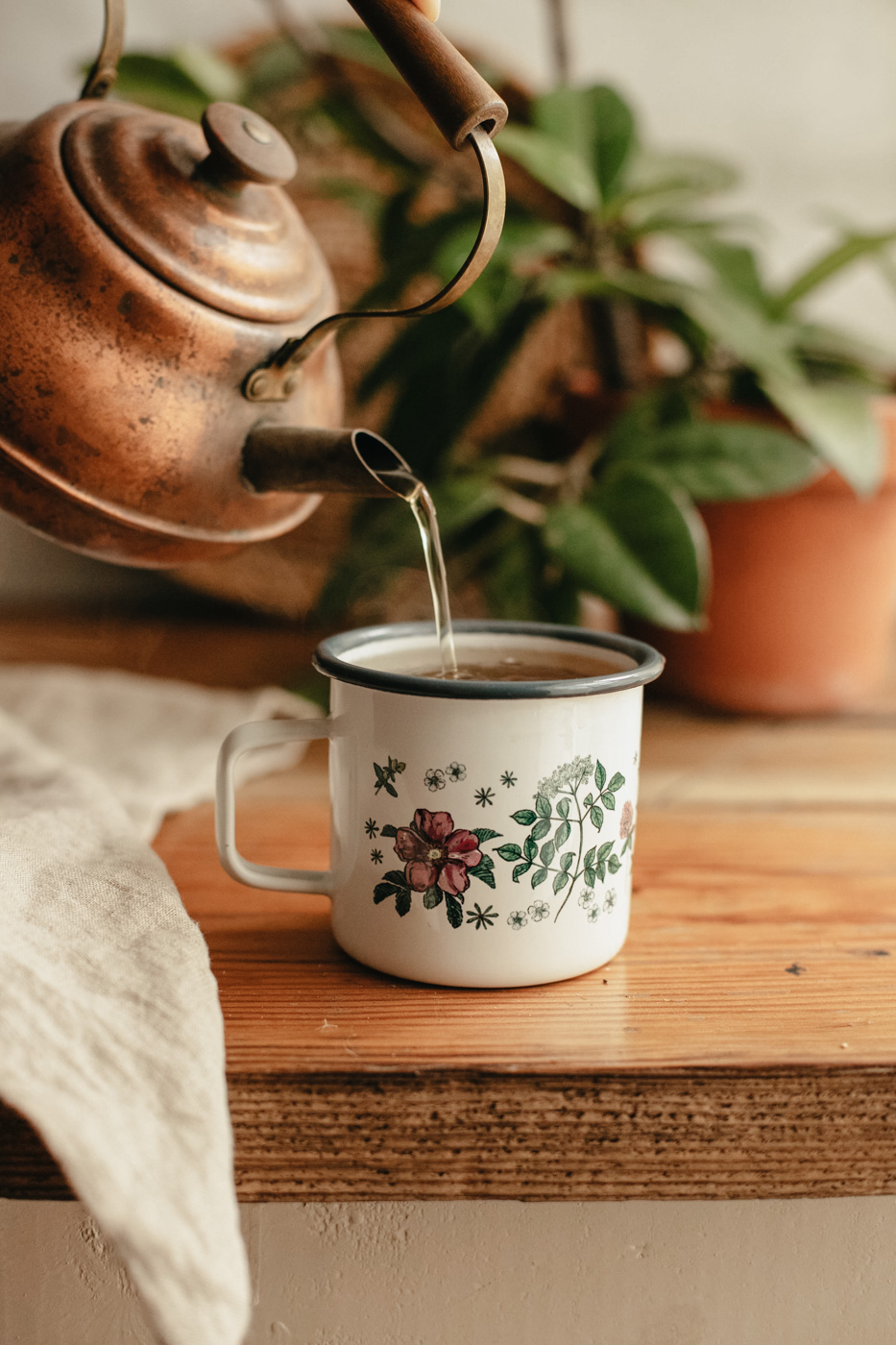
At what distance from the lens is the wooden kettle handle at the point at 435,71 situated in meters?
0.44

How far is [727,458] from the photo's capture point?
2.84 feet

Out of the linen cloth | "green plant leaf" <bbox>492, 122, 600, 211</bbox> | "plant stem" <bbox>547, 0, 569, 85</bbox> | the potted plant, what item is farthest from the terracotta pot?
the linen cloth

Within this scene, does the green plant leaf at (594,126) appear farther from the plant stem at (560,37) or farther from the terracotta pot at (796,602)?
the terracotta pot at (796,602)

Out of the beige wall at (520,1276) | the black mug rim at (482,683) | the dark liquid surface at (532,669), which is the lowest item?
the beige wall at (520,1276)

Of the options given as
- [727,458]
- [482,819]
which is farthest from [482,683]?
[727,458]

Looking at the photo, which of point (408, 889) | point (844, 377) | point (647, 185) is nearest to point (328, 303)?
point (408, 889)

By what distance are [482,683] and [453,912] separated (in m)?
0.10

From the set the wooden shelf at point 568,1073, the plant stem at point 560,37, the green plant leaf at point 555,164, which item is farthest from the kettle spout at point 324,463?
the plant stem at point 560,37

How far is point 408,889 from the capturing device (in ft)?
1.58

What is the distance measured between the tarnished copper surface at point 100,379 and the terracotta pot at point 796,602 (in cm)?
53

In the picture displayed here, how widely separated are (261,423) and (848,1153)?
39 cm

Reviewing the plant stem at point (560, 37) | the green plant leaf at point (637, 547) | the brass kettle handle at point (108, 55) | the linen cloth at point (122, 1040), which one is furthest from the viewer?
the plant stem at point (560, 37)

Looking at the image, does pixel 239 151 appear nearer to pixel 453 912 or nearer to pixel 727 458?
pixel 453 912

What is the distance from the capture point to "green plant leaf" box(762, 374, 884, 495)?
83 cm
